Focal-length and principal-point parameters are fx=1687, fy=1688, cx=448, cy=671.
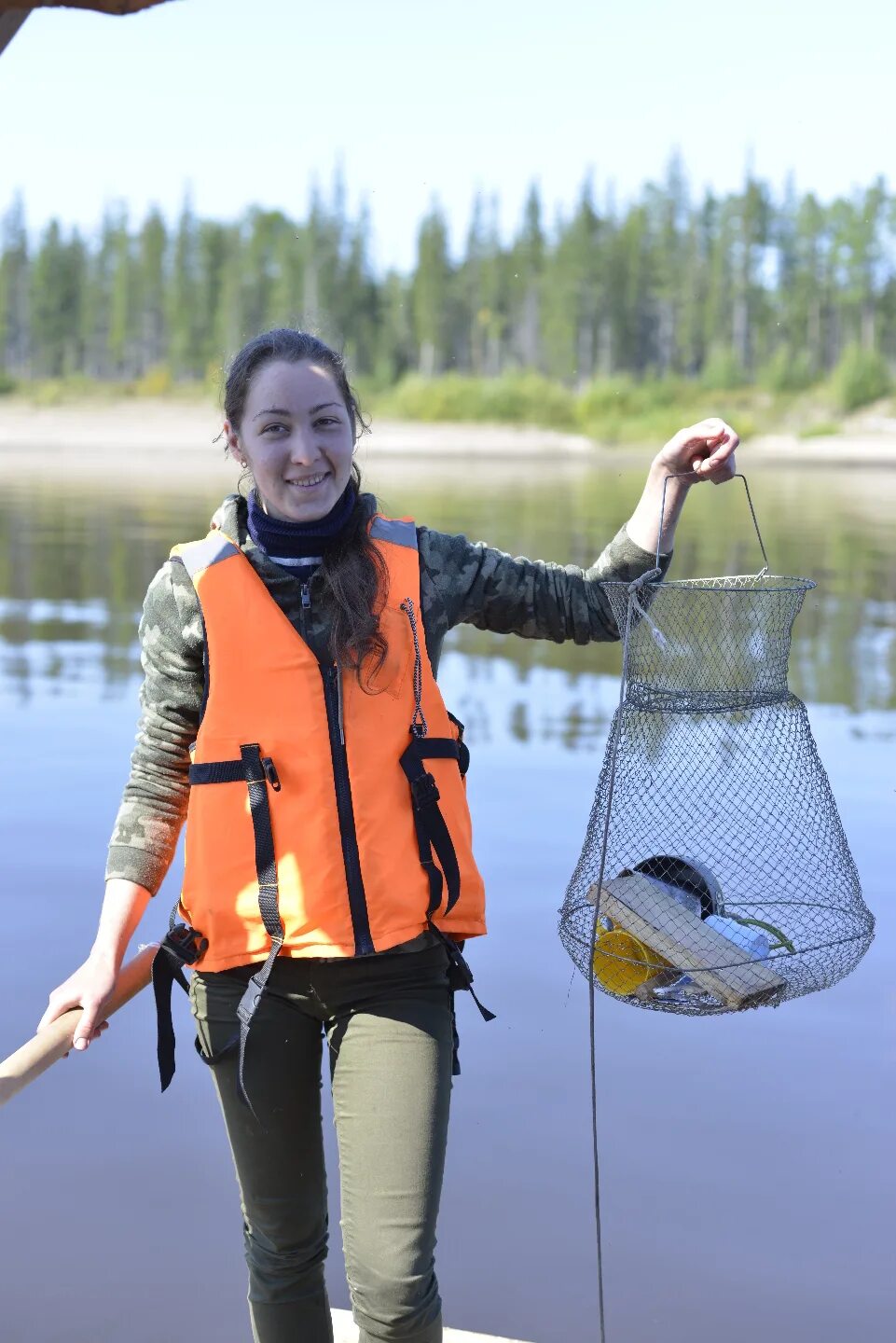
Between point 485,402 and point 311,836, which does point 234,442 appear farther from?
point 485,402

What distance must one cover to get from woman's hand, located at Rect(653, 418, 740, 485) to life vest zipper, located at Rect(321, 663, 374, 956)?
2.00 feet

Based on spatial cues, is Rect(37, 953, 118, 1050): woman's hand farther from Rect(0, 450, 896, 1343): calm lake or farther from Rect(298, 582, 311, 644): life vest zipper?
Rect(0, 450, 896, 1343): calm lake

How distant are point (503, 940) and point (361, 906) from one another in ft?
12.1

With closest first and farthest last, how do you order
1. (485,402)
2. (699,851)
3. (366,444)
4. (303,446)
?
(303,446), (699,851), (366,444), (485,402)

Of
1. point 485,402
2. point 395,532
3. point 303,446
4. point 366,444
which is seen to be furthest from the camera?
point 485,402

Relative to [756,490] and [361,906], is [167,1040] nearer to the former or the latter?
[361,906]

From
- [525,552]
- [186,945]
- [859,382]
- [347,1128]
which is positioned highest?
[859,382]

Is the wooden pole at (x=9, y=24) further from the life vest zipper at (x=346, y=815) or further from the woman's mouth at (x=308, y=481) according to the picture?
the life vest zipper at (x=346, y=815)

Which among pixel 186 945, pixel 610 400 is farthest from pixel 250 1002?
pixel 610 400

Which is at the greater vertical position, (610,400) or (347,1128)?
(610,400)

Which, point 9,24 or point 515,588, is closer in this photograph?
point 9,24

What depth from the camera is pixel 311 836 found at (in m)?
2.45

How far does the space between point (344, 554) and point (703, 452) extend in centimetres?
58

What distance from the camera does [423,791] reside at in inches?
97.3
